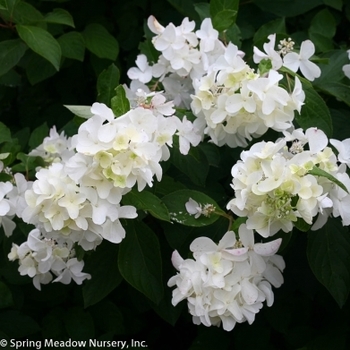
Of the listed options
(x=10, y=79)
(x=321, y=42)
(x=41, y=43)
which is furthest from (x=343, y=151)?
(x=10, y=79)

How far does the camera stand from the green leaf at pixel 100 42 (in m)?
2.09

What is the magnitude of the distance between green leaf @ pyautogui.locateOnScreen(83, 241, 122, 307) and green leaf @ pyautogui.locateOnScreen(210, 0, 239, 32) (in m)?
0.74

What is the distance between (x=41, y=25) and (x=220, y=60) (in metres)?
0.82

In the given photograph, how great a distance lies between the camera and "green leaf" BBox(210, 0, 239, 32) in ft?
5.49

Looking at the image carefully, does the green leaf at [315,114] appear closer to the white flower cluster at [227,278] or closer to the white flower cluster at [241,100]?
the white flower cluster at [241,100]

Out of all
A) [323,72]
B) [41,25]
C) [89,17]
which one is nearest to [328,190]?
[323,72]

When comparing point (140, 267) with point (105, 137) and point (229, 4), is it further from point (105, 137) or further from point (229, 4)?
point (229, 4)

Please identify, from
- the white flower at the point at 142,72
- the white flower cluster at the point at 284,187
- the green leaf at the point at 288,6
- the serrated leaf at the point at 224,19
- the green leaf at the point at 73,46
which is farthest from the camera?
the green leaf at the point at 288,6

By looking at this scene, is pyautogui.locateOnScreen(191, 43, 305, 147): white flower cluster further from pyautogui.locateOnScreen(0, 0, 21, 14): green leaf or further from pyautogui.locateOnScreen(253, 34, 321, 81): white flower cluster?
pyautogui.locateOnScreen(0, 0, 21, 14): green leaf

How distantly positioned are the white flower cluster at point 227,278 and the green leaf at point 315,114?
→ 1.28 ft

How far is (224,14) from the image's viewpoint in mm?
1673

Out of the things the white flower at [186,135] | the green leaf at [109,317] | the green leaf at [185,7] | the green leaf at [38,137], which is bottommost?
the green leaf at [109,317]

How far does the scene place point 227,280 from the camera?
4.10 feet

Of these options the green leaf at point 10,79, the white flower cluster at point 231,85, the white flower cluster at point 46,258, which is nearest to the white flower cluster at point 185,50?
the white flower cluster at point 231,85
